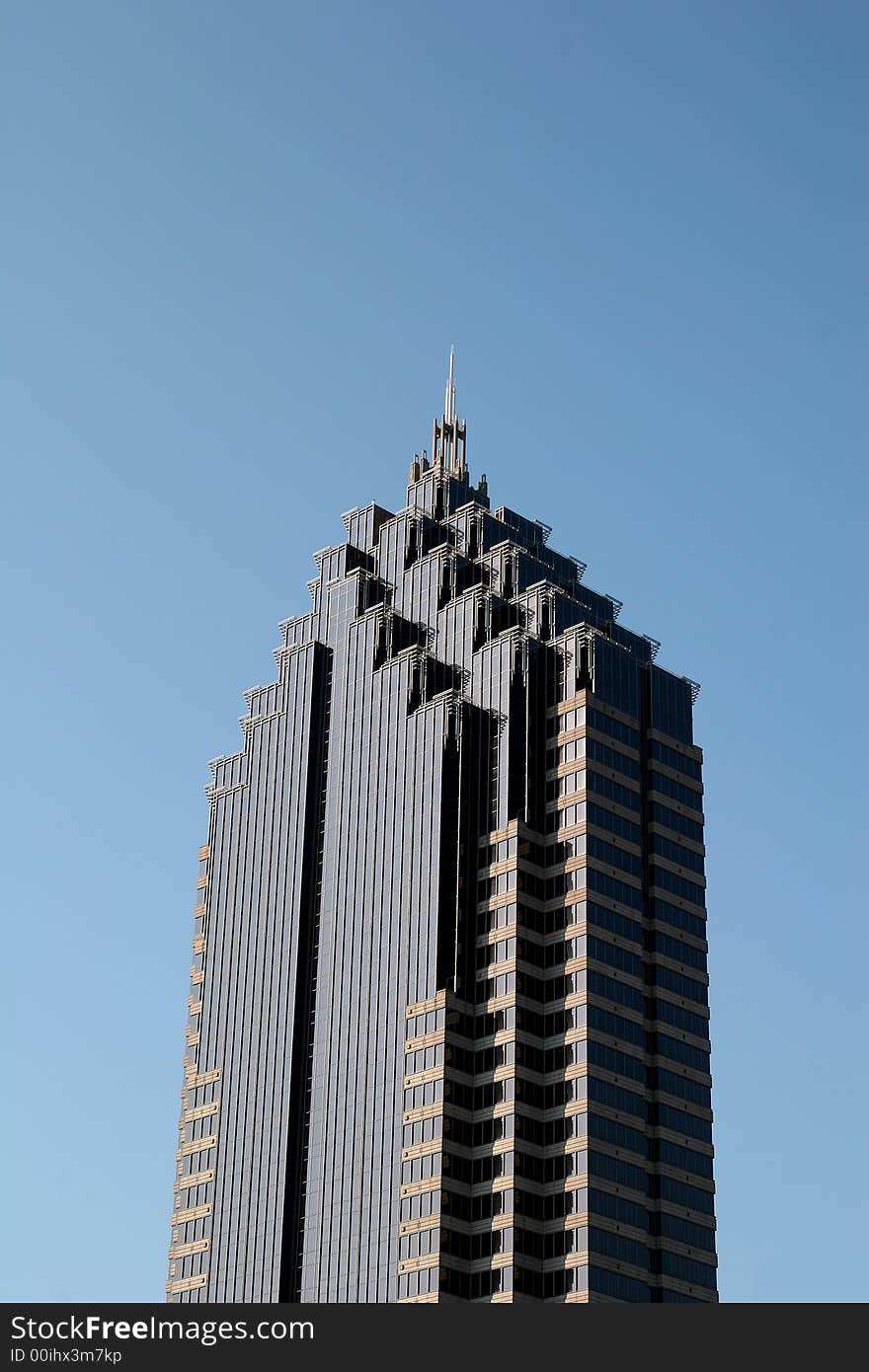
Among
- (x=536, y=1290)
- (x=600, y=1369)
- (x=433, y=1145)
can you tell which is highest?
(x=433, y=1145)

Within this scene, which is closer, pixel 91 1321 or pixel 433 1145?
pixel 91 1321

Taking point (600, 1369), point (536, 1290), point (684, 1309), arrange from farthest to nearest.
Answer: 1. point (536, 1290)
2. point (684, 1309)
3. point (600, 1369)

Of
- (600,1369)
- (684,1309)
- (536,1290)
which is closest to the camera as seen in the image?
(600,1369)

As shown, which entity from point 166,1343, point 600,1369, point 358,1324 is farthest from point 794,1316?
point 166,1343

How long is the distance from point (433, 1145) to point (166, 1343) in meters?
99.4

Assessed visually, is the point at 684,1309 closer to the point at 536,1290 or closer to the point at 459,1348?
the point at 459,1348

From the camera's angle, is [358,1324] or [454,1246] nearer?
[358,1324]

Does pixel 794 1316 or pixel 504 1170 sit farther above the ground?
pixel 504 1170

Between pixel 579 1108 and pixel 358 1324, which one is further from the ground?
pixel 579 1108

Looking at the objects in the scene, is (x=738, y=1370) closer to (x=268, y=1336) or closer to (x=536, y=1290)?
(x=268, y=1336)

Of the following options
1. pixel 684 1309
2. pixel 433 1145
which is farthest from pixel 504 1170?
pixel 684 1309

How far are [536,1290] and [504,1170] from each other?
11.8 m

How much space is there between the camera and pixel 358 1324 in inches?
3907

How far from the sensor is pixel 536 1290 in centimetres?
19200
